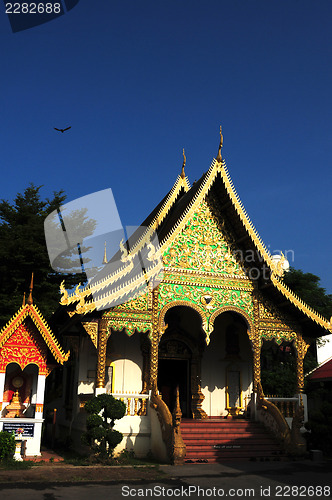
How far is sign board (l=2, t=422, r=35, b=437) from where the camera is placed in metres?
11.3

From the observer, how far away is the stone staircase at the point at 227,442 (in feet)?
38.4

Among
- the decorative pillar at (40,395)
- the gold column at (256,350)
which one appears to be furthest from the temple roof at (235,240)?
the decorative pillar at (40,395)

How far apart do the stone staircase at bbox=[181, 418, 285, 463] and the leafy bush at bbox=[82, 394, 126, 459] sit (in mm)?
1754

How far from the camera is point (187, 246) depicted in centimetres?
1407

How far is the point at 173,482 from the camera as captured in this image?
895 cm

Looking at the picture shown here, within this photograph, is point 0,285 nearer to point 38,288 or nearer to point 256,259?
point 38,288

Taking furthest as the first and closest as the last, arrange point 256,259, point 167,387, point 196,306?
point 167,387, point 256,259, point 196,306

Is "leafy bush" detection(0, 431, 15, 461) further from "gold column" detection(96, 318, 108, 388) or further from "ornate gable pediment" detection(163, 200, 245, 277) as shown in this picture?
"ornate gable pediment" detection(163, 200, 245, 277)

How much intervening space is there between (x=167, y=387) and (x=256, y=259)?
4837 mm

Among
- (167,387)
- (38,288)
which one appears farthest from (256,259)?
(38,288)

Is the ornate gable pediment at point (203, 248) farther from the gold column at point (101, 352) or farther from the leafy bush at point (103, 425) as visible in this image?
the leafy bush at point (103, 425)

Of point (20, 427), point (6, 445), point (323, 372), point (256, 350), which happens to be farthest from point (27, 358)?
point (323, 372)

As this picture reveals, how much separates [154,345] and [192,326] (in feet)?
9.05

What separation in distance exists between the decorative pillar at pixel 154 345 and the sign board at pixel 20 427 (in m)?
3.13
